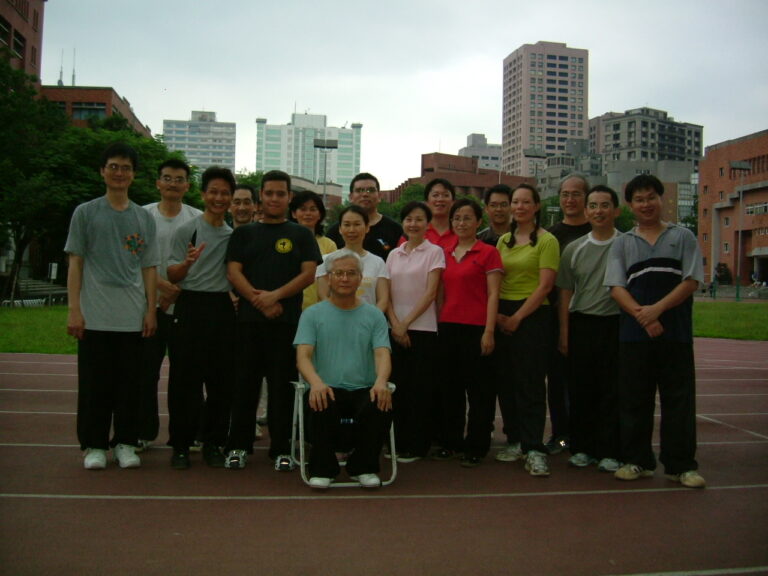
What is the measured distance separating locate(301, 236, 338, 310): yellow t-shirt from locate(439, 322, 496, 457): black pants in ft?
3.86

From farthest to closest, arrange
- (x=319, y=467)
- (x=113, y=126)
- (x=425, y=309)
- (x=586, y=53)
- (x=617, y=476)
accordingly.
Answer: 1. (x=586, y=53)
2. (x=113, y=126)
3. (x=425, y=309)
4. (x=617, y=476)
5. (x=319, y=467)

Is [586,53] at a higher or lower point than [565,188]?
higher

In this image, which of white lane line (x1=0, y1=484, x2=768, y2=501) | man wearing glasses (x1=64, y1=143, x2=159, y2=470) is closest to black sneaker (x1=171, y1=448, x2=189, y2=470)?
man wearing glasses (x1=64, y1=143, x2=159, y2=470)

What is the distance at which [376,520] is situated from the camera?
383 cm

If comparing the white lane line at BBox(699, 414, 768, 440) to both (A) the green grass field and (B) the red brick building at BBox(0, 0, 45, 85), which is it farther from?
(B) the red brick building at BBox(0, 0, 45, 85)

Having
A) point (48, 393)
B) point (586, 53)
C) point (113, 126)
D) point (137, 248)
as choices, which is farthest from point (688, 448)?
point (586, 53)

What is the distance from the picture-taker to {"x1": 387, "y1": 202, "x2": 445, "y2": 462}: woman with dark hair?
520 cm

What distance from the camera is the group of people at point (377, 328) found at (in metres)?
4.71

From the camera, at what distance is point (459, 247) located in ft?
17.7

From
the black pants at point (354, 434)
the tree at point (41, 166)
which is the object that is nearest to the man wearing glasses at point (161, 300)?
the black pants at point (354, 434)

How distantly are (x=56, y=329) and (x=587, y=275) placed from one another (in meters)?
14.6

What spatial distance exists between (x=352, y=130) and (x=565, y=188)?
7771 inches

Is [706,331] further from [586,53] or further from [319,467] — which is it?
[586,53]

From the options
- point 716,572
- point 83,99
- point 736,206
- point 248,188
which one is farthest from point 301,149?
point 716,572
